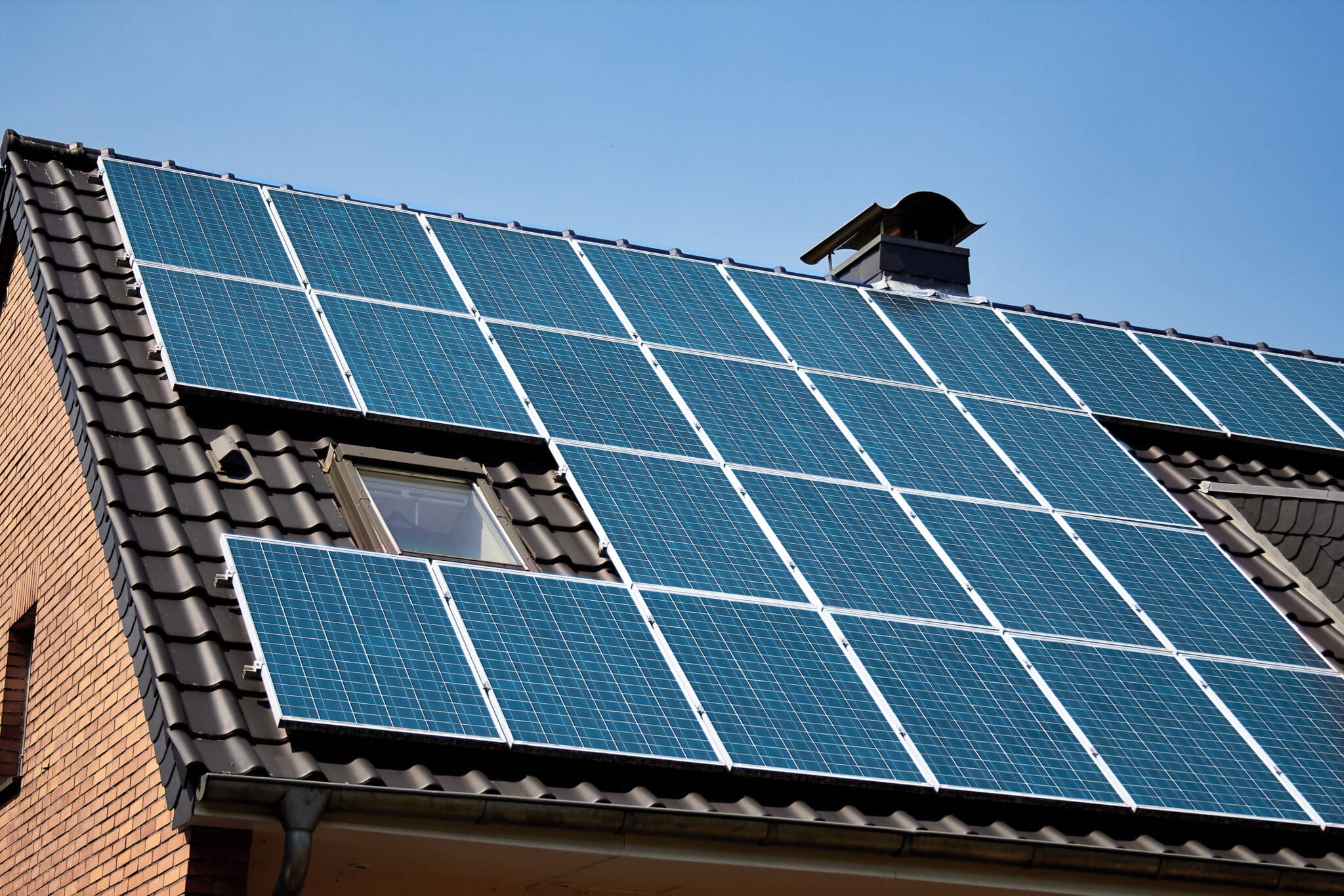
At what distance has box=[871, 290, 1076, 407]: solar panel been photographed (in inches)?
559

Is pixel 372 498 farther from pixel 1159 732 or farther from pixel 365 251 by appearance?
pixel 1159 732

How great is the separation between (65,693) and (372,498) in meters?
2.15

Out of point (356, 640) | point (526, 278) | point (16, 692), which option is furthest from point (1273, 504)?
point (16, 692)

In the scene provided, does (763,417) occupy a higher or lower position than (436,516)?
higher

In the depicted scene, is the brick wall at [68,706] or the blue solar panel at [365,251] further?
the blue solar panel at [365,251]

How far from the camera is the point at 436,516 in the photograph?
1060 cm

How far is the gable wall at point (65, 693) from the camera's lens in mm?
8672

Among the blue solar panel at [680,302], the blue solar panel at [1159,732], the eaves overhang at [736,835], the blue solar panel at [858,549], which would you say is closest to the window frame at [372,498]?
the blue solar panel at [858,549]

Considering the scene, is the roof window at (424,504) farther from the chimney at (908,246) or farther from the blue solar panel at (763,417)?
the chimney at (908,246)

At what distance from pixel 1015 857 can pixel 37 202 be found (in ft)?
27.1

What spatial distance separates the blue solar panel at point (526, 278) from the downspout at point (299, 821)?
554cm

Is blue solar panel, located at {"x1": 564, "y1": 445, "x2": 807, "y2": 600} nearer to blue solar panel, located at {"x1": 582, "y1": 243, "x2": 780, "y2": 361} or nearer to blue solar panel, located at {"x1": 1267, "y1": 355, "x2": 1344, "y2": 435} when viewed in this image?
blue solar panel, located at {"x1": 582, "y1": 243, "x2": 780, "y2": 361}

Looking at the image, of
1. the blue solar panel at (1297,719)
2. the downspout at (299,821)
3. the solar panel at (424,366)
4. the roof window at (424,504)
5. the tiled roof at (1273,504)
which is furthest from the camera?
the tiled roof at (1273,504)

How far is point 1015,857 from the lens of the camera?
9.12 metres
